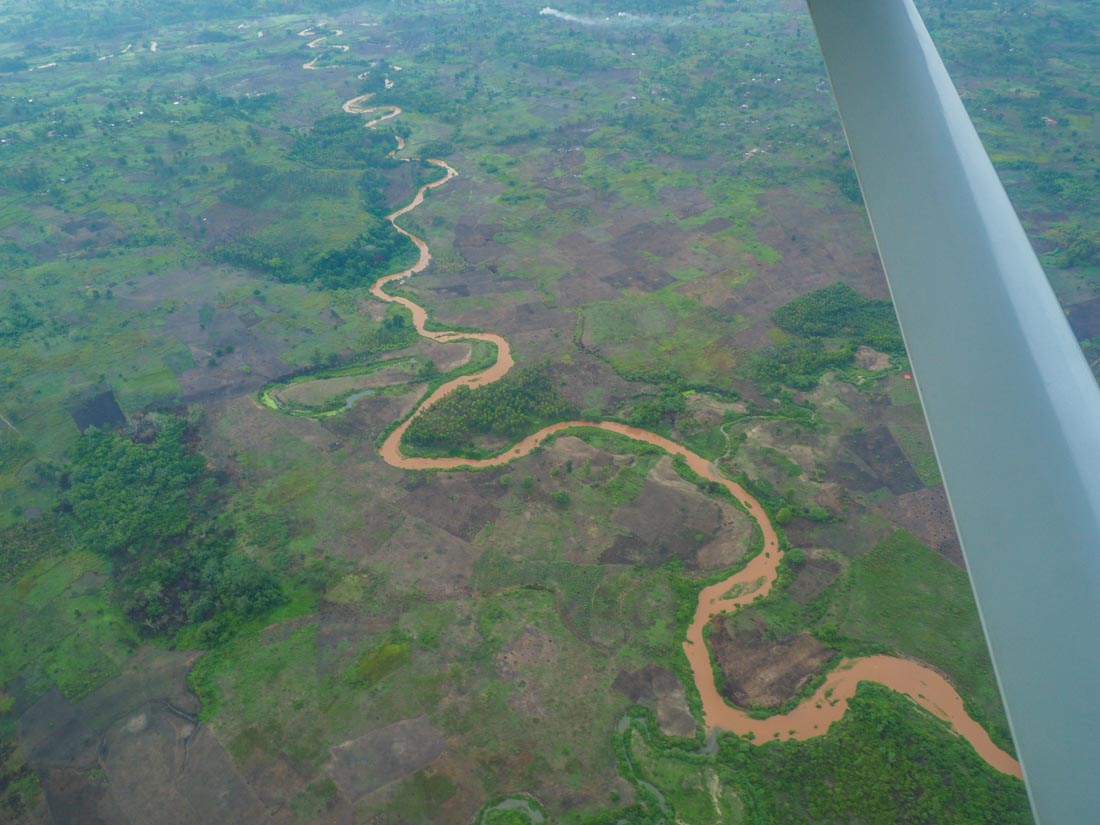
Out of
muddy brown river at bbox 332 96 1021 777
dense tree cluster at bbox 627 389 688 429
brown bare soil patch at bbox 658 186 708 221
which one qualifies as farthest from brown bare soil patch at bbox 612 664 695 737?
brown bare soil patch at bbox 658 186 708 221

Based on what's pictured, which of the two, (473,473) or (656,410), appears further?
(656,410)

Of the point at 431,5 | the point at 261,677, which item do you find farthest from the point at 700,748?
the point at 431,5

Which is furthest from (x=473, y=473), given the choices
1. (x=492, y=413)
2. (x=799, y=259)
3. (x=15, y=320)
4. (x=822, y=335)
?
(x=15, y=320)

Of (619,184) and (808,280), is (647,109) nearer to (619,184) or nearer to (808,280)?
(619,184)

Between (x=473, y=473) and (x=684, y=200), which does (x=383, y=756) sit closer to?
(x=473, y=473)

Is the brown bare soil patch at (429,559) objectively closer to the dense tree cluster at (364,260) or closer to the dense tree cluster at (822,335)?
the dense tree cluster at (822,335)

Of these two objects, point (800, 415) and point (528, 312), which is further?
point (528, 312)
